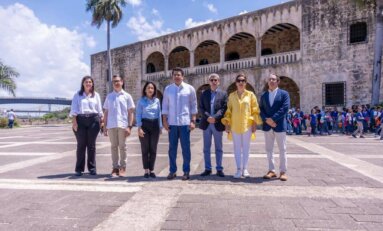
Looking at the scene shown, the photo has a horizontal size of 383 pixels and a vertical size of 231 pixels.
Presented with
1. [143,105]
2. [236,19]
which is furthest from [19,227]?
[236,19]

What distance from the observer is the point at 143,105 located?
554 centimetres

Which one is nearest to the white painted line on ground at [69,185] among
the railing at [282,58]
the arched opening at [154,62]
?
the railing at [282,58]

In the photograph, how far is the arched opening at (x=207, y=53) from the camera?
27.6m

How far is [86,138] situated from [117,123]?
72cm

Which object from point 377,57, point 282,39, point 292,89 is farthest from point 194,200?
point 282,39

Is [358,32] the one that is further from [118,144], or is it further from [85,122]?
[85,122]

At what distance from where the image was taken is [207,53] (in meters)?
28.2

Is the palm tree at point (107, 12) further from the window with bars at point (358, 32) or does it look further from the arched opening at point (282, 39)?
the window with bars at point (358, 32)

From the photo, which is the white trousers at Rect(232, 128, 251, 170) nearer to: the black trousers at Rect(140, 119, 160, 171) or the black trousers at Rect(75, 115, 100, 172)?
the black trousers at Rect(140, 119, 160, 171)

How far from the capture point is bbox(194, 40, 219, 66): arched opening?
90.4ft

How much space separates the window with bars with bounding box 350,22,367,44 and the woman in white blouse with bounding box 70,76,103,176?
1645 cm

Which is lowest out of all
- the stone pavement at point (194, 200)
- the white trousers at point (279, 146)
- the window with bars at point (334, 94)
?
the stone pavement at point (194, 200)

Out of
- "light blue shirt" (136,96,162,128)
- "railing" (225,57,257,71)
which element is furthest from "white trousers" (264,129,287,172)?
"railing" (225,57,257,71)

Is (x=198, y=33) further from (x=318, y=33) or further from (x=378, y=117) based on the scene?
(x=378, y=117)
